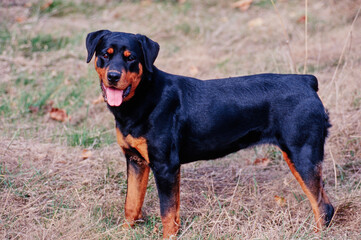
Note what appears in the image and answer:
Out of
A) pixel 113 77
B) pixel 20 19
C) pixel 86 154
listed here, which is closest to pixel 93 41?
pixel 113 77

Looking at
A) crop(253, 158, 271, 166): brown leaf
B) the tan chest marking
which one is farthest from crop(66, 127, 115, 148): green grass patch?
crop(253, 158, 271, 166): brown leaf

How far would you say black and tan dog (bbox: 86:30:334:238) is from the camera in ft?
11.9

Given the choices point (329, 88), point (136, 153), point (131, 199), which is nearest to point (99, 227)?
point (131, 199)

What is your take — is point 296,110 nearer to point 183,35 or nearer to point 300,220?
point 300,220

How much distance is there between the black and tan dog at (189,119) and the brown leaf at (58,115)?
222 centimetres

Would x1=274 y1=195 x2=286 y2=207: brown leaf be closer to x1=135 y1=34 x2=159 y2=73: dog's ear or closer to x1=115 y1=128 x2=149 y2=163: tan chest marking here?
x1=115 y1=128 x2=149 y2=163: tan chest marking

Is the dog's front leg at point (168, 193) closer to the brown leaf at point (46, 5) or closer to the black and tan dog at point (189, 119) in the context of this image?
the black and tan dog at point (189, 119)

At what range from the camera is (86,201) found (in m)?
4.12

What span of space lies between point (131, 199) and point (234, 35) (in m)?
5.34

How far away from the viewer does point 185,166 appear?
5.06 meters

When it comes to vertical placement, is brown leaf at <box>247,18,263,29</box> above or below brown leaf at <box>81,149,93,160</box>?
below

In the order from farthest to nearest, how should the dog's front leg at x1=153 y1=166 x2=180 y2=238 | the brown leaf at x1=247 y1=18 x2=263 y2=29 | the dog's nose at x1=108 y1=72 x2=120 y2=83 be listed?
1. the brown leaf at x1=247 y1=18 x2=263 y2=29
2. the dog's front leg at x1=153 y1=166 x2=180 y2=238
3. the dog's nose at x1=108 y1=72 x2=120 y2=83

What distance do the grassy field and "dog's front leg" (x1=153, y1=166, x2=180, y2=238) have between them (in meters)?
0.22

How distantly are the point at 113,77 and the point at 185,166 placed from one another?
1.94m
